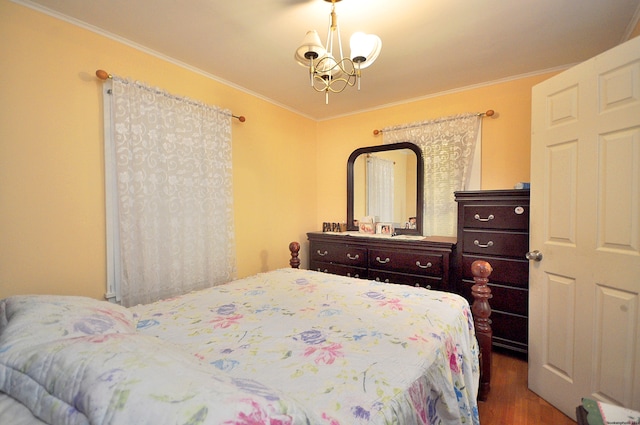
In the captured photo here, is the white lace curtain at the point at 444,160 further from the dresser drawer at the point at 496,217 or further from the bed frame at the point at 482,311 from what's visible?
the bed frame at the point at 482,311

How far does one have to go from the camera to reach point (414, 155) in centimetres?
313

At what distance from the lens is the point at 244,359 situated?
96 centimetres

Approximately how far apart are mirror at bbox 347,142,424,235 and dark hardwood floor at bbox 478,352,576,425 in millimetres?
1460

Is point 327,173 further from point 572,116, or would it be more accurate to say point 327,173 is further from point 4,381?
point 4,381

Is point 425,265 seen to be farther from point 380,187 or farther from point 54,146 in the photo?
point 54,146

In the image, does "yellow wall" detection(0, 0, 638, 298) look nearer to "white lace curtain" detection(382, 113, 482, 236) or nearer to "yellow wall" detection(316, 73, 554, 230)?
"yellow wall" detection(316, 73, 554, 230)

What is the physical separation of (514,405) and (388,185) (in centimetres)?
224

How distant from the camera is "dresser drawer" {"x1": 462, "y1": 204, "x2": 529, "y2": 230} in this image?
2182 millimetres

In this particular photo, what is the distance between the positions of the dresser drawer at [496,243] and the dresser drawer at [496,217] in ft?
0.18

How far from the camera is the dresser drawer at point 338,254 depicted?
2993 mm

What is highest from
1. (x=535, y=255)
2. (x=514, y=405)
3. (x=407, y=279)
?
(x=535, y=255)

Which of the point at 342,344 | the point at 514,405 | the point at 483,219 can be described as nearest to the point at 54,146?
the point at 342,344

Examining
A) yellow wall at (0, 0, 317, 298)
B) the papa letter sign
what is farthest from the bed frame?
yellow wall at (0, 0, 317, 298)

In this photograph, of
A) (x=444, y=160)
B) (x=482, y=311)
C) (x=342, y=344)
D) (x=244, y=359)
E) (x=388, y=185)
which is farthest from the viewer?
(x=388, y=185)
